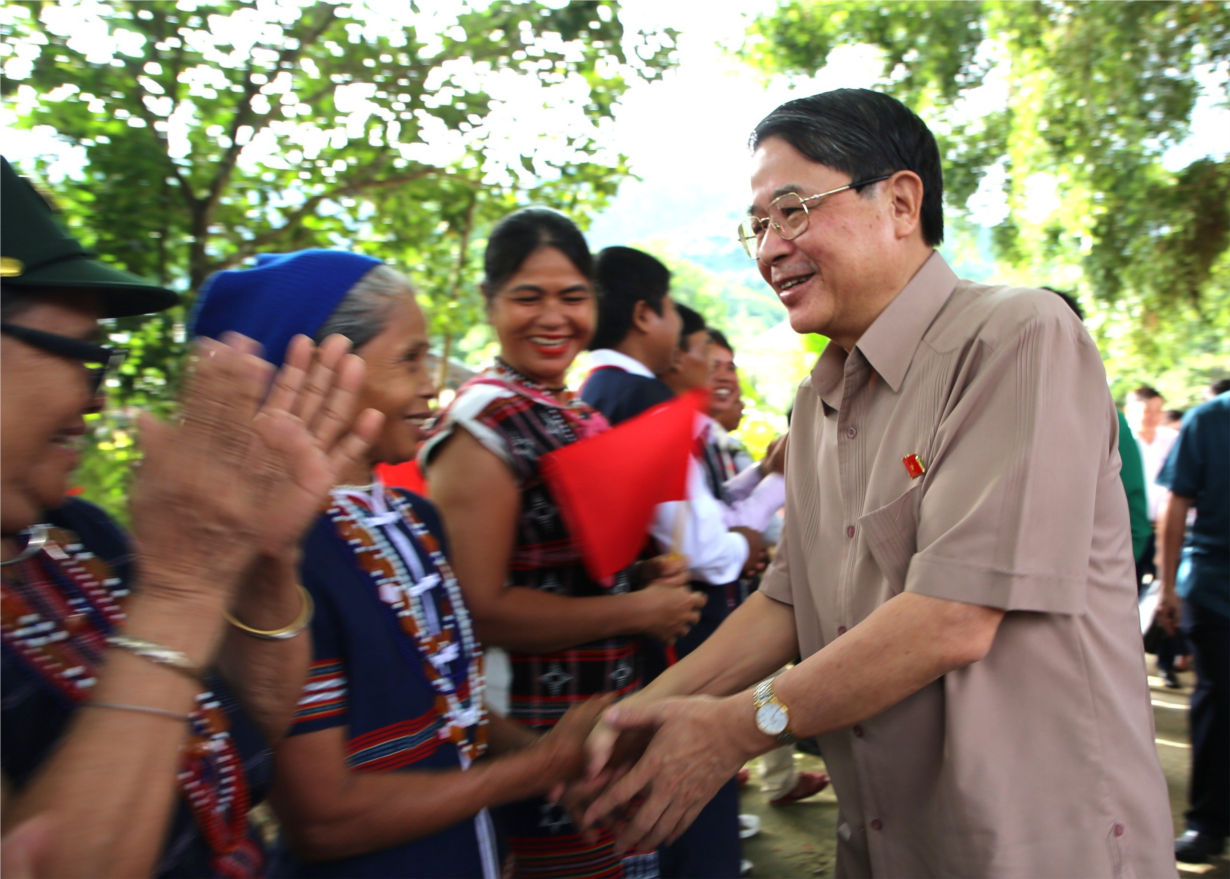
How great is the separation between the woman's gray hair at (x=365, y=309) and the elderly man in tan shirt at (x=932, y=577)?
79cm

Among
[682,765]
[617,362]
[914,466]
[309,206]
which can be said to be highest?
[309,206]

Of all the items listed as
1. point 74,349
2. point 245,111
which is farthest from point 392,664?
point 245,111

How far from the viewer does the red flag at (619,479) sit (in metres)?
Result: 2.33

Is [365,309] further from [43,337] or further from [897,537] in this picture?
[897,537]

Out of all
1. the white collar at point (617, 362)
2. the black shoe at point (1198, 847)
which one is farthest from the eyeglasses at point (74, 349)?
the black shoe at point (1198, 847)

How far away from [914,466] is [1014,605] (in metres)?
0.30

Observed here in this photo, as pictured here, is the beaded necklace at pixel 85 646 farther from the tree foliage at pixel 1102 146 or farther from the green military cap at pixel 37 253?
the tree foliage at pixel 1102 146

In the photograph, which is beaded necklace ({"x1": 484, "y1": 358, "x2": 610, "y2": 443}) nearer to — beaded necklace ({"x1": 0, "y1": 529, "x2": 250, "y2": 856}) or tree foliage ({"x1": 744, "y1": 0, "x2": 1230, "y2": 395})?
beaded necklace ({"x1": 0, "y1": 529, "x2": 250, "y2": 856})

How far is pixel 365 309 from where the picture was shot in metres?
1.86

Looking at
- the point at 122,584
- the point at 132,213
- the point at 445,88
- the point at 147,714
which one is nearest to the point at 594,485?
the point at 122,584

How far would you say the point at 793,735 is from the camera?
1.71 metres

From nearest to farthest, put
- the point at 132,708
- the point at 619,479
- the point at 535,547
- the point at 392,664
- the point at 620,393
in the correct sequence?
the point at 132,708 < the point at 392,664 < the point at 619,479 < the point at 535,547 < the point at 620,393

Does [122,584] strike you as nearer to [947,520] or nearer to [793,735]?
[793,735]

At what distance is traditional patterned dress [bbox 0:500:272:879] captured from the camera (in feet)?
3.80
